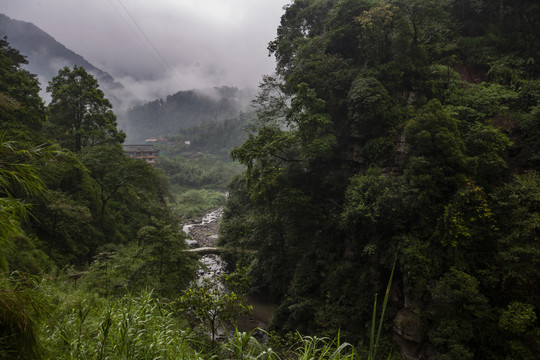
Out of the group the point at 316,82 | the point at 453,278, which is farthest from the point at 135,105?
the point at 453,278

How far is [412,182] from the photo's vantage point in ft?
25.2

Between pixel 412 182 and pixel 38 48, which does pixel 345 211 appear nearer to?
pixel 412 182

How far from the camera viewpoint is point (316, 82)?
12.4 m

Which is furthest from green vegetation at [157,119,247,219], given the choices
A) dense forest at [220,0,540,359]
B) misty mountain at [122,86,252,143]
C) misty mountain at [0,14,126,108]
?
misty mountain at [0,14,126,108]

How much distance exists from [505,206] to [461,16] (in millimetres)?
11221

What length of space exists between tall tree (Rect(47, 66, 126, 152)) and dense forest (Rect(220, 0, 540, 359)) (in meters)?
11.0

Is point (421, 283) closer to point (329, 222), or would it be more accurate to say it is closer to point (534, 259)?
point (534, 259)

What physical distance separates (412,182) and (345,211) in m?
2.56

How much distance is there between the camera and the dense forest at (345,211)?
189 inches

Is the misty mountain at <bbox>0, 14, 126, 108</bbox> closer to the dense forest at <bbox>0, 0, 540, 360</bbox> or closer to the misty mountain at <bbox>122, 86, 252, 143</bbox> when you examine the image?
the misty mountain at <bbox>122, 86, 252, 143</bbox>

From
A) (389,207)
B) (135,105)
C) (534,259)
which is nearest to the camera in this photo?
(534,259)

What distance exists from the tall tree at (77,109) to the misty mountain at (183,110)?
9355 centimetres

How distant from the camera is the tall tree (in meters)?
15.6

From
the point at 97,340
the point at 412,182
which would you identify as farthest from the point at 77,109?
the point at 412,182
